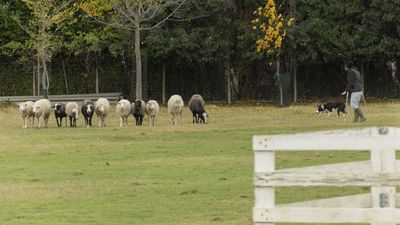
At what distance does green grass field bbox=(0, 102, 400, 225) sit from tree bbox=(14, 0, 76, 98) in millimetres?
13344

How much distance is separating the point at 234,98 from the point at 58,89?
408 inches

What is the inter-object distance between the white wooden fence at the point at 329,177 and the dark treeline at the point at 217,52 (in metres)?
37.0

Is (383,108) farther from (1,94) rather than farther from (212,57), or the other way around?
(1,94)

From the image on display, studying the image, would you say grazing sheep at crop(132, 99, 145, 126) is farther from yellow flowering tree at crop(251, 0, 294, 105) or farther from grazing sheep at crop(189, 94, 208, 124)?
yellow flowering tree at crop(251, 0, 294, 105)

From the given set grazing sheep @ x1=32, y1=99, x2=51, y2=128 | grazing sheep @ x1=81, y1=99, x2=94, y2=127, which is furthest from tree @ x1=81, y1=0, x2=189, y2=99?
grazing sheep @ x1=32, y1=99, x2=51, y2=128

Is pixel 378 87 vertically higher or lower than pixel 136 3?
lower

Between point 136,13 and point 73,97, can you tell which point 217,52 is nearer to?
point 136,13

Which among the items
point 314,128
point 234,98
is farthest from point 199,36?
point 314,128

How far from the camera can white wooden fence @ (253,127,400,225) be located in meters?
8.60

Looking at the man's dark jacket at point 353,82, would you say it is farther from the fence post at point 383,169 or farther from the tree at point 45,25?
the fence post at point 383,169

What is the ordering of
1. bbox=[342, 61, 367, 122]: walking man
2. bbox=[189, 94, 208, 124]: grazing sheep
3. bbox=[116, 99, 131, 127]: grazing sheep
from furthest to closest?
bbox=[189, 94, 208, 124]: grazing sheep, bbox=[116, 99, 131, 127]: grazing sheep, bbox=[342, 61, 367, 122]: walking man

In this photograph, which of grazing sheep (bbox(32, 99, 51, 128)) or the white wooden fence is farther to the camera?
grazing sheep (bbox(32, 99, 51, 128))

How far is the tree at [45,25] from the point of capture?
45.7 metres

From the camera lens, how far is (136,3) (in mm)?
41094
